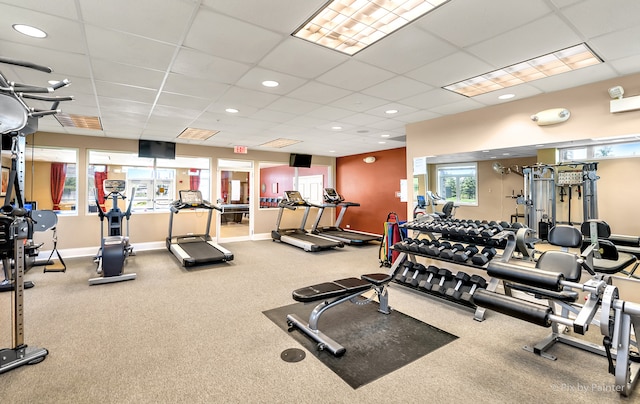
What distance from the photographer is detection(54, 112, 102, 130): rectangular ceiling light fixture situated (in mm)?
4904

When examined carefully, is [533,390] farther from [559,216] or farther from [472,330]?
[559,216]

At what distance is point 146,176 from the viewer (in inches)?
297

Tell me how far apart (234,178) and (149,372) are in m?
10.5

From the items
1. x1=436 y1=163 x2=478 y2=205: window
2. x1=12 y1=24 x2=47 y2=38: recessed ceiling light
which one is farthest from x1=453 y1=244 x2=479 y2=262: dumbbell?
x1=12 y1=24 x2=47 y2=38: recessed ceiling light

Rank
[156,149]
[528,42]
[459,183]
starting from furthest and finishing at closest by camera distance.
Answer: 1. [156,149]
2. [459,183]
3. [528,42]

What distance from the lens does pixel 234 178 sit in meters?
12.3

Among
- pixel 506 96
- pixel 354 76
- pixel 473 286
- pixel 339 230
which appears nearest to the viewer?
pixel 354 76

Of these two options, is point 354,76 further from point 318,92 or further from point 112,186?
point 112,186

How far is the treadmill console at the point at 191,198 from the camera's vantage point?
6641 mm

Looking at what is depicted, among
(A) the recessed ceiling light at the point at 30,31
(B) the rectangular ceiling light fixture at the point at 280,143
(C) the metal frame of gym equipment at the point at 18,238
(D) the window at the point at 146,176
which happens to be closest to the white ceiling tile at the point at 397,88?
(C) the metal frame of gym equipment at the point at 18,238

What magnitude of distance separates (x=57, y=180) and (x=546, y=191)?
9.77 metres

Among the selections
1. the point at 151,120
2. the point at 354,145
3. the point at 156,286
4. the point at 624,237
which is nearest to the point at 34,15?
the point at 151,120

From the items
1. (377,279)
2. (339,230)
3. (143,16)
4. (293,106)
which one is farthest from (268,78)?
(339,230)

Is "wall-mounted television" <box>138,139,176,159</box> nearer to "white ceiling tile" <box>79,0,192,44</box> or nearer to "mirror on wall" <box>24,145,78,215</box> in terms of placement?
"mirror on wall" <box>24,145,78,215</box>
